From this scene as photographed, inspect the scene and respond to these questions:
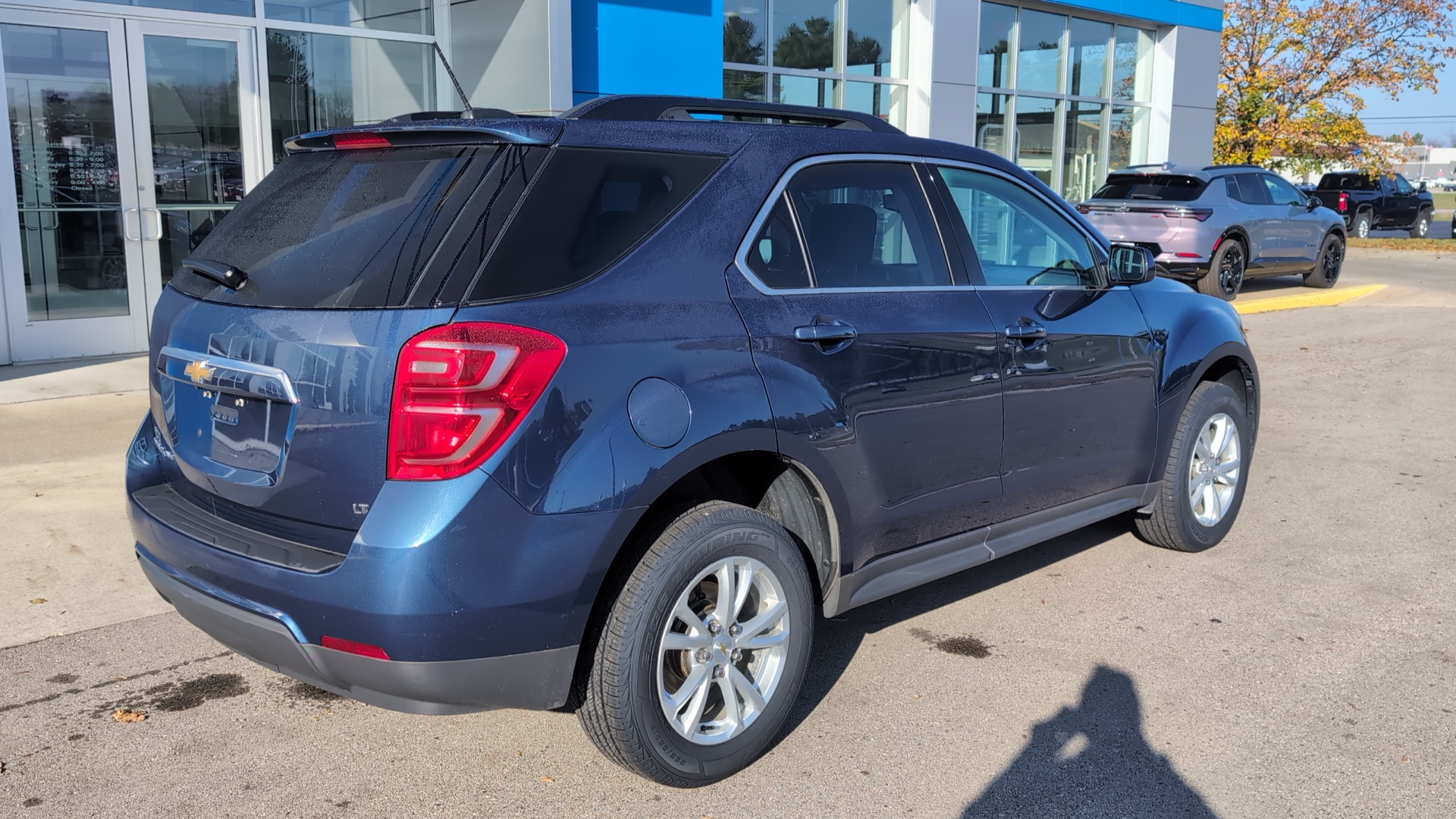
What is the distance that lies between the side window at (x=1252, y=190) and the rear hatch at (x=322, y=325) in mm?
14251

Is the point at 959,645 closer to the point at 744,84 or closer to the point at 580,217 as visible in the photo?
the point at 580,217

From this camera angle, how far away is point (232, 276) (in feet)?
10.7

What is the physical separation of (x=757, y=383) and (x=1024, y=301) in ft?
4.72

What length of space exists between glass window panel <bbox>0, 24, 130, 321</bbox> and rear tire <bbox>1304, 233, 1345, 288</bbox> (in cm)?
1497

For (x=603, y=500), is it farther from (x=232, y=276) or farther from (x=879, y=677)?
(x=879, y=677)

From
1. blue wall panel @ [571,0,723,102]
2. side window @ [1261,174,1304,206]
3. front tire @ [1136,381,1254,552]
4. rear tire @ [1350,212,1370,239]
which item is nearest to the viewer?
front tire @ [1136,381,1254,552]

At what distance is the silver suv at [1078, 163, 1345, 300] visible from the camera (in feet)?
48.1

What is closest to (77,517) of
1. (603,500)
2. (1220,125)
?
(603,500)

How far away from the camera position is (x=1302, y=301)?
1584 cm

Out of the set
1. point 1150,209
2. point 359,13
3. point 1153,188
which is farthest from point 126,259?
point 1153,188

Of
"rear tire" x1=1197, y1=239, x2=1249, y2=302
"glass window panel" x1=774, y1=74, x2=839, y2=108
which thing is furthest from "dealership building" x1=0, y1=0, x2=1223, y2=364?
"rear tire" x1=1197, y1=239, x2=1249, y2=302

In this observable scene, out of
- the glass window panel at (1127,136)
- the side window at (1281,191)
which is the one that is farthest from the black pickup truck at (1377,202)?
the side window at (1281,191)

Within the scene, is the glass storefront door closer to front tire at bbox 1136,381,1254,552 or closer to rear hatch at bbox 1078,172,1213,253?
front tire at bbox 1136,381,1254,552

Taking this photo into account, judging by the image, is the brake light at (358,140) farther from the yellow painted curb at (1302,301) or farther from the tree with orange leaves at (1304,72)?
the tree with orange leaves at (1304,72)
